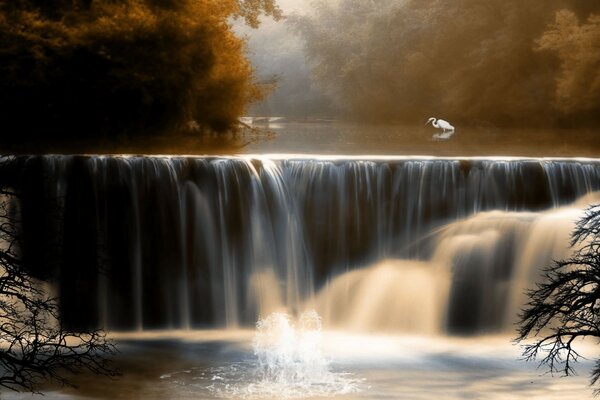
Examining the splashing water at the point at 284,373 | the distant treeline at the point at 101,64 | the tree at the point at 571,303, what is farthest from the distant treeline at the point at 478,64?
the splashing water at the point at 284,373

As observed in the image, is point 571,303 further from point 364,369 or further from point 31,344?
point 31,344

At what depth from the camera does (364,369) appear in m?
12.0

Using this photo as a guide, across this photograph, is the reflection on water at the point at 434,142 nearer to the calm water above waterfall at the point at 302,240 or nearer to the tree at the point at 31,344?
the calm water above waterfall at the point at 302,240

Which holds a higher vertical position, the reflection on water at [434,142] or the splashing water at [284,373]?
the reflection on water at [434,142]

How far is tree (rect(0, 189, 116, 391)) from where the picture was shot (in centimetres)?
667

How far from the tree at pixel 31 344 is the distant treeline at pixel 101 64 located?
6.21m

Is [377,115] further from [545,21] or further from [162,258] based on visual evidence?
[162,258]

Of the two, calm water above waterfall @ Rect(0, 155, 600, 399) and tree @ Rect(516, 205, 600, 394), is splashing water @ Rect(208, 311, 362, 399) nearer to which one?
calm water above waterfall @ Rect(0, 155, 600, 399)

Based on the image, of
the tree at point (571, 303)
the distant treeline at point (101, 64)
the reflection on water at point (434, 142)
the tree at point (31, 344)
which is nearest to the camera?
the tree at point (571, 303)

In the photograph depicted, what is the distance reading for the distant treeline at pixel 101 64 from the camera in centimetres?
1983

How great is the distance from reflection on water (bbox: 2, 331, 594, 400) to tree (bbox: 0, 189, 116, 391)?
290mm

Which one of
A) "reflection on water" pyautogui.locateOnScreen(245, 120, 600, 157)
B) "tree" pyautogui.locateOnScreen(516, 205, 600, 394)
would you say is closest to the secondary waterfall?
"tree" pyautogui.locateOnScreen(516, 205, 600, 394)

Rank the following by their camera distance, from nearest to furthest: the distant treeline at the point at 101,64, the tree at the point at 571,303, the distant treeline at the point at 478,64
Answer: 1. the tree at the point at 571,303
2. the distant treeline at the point at 101,64
3. the distant treeline at the point at 478,64

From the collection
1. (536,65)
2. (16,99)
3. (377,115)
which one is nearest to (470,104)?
(536,65)
